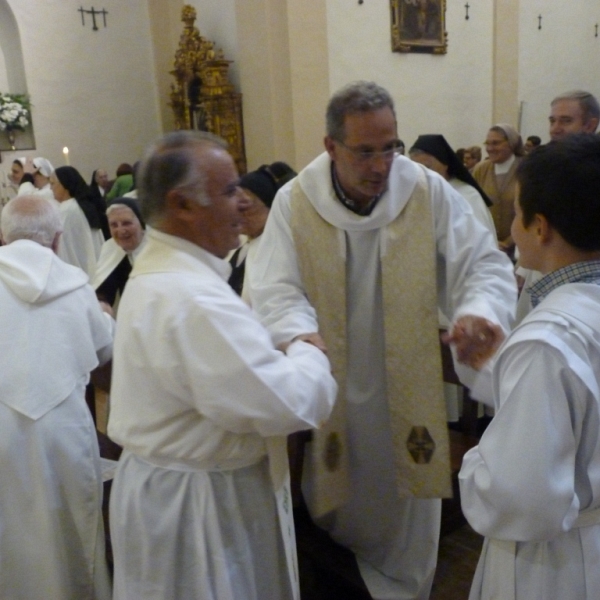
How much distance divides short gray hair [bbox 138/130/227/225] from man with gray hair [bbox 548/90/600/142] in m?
2.77

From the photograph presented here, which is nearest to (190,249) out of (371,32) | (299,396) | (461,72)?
(299,396)

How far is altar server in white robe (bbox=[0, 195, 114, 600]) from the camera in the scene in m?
2.47

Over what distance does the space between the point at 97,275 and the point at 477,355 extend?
3.69 metres

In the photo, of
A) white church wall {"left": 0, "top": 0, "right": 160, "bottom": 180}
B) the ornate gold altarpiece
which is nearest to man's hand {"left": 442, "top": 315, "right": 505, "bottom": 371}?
the ornate gold altarpiece

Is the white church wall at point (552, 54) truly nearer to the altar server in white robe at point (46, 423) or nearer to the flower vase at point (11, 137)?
the flower vase at point (11, 137)

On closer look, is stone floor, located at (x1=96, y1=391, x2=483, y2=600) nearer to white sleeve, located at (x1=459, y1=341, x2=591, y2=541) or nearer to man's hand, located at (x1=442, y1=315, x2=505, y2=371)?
man's hand, located at (x1=442, y1=315, x2=505, y2=371)

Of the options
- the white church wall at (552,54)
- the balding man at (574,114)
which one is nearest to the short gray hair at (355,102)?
the balding man at (574,114)

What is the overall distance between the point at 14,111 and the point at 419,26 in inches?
222

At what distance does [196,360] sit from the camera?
1559 mm

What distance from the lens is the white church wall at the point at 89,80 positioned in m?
10.0

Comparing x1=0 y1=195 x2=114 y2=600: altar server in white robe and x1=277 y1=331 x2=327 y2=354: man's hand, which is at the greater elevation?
x1=277 y1=331 x2=327 y2=354: man's hand

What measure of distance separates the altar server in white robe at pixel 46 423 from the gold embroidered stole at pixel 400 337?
2.84 ft

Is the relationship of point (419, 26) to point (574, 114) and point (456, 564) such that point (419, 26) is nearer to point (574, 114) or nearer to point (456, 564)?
point (574, 114)

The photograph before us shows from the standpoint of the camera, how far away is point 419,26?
8445 mm
